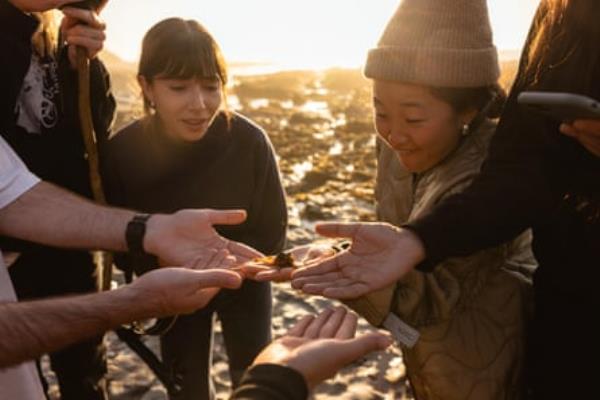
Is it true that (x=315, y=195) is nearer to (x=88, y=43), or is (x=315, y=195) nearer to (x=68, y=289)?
(x=68, y=289)

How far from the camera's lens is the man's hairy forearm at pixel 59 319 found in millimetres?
1739

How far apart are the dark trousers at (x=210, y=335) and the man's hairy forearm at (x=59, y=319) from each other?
1481mm

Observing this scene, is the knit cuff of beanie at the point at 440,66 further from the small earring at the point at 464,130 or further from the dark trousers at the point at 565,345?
the dark trousers at the point at 565,345

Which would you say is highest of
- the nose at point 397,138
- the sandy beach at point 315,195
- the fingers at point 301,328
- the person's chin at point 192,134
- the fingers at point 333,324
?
the nose at point 397,138

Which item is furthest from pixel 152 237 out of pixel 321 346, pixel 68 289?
pixel 321 346

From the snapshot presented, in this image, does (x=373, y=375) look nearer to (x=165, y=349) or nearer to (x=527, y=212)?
(x=165, y=349)

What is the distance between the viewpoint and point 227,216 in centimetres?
269

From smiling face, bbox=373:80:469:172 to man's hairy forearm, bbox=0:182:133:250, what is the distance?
1524 mm

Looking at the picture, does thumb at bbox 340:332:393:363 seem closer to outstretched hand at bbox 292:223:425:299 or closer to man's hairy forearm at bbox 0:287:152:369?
outstretched hand at bbox 292:223:425:299

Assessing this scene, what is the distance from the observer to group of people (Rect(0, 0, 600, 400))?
1867 mm

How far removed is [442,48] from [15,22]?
2.20 m

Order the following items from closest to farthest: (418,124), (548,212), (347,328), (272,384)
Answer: (272,384) → (548,212) → (347,328) → (418,124)

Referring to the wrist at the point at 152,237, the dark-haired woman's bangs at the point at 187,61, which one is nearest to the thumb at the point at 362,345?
the wrist at the point at 152,237

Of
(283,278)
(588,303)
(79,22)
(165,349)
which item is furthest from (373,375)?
(79,22)
